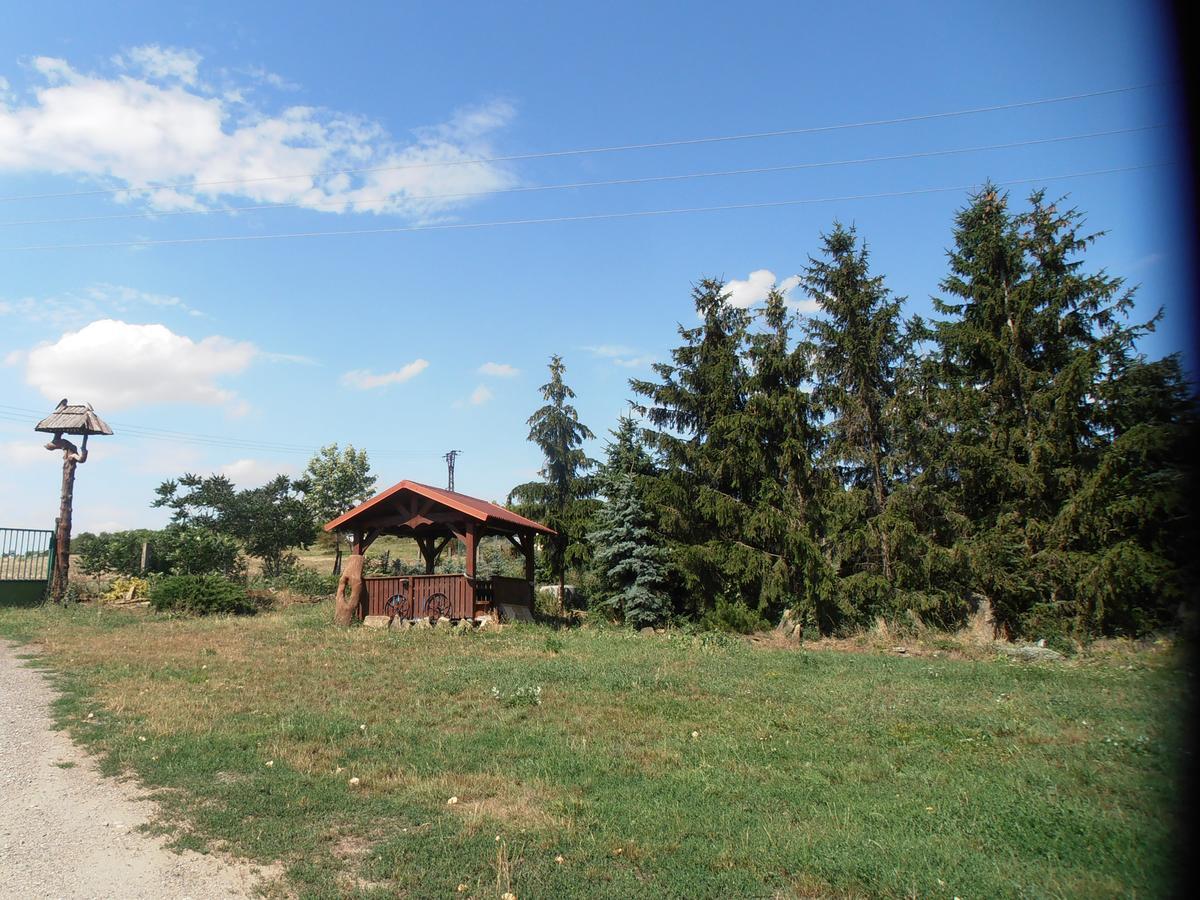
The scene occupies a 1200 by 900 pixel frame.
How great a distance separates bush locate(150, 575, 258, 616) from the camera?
19844mm

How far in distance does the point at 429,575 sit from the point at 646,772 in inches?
547

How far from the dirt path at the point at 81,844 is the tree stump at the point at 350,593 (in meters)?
11.5

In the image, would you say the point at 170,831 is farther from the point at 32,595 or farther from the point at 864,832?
the point at 32,595

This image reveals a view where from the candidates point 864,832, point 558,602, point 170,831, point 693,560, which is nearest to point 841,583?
point 693,560

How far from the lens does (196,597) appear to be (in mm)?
19969

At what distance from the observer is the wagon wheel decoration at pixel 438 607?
18.3m

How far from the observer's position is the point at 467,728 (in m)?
7.82

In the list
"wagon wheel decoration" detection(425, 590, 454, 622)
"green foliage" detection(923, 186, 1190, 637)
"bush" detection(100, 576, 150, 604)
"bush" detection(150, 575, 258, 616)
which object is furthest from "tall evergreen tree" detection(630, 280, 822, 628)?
"bush" detection(100, 576, 150, 604)

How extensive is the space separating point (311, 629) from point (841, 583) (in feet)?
43.4

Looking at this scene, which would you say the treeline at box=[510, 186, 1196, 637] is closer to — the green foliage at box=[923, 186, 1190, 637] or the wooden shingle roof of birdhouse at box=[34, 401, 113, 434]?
the green foliage at box=[923, 186, 1190, 637]

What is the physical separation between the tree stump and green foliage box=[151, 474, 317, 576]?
1314cm

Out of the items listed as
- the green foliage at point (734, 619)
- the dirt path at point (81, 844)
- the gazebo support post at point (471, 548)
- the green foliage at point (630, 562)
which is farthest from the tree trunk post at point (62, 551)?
the green foliage at point (734, 619)

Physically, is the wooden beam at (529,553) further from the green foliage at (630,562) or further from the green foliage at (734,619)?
the green foliage at (734,619)

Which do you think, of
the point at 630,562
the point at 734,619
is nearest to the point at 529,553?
the point at 630,562
